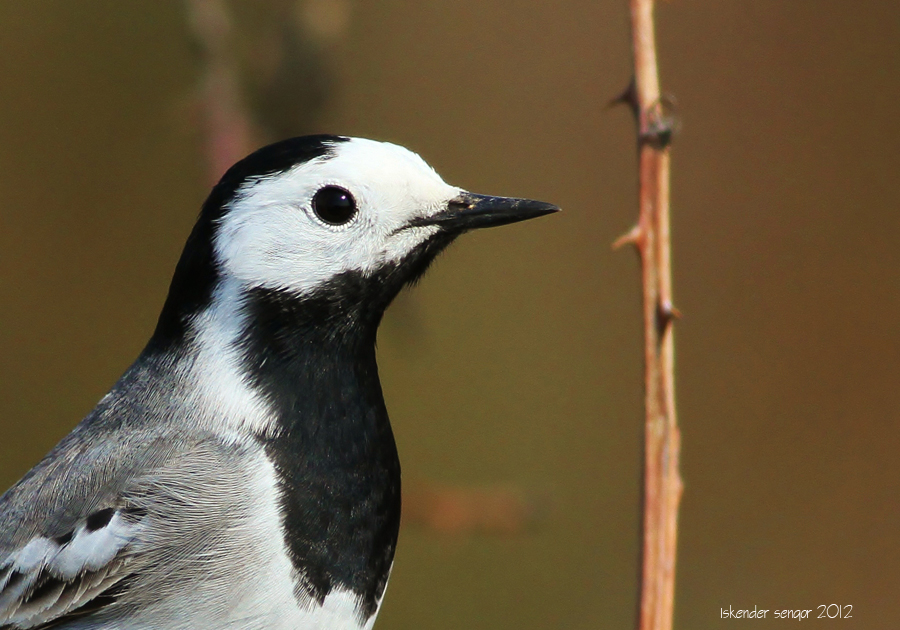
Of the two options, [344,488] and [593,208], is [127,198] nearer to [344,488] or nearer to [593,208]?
[593,208]

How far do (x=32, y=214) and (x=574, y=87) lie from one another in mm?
3286

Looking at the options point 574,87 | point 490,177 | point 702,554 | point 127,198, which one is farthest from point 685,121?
point 127,198

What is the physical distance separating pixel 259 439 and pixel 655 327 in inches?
48.3

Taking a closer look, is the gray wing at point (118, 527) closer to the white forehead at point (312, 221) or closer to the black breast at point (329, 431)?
the black breast at point (329, 431)

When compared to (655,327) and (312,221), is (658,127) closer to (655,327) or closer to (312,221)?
(655,327)

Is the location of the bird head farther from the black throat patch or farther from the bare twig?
the bare twig

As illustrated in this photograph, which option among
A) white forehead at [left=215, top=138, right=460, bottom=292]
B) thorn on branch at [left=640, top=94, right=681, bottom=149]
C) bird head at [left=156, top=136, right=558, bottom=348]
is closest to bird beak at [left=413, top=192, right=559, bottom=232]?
bird head at [left=156, top=136, right=558, bottom=348]

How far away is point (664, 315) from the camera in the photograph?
259cm

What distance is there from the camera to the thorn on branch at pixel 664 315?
258 centimetres

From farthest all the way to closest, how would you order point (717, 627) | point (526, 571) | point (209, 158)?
point (526, 571), point (717, 627), point (209, 158)

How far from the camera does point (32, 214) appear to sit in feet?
21.6

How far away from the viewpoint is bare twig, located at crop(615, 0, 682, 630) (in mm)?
2578

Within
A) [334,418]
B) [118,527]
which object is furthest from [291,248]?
[118,527]

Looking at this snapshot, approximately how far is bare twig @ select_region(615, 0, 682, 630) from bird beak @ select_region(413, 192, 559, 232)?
2.34 ft
